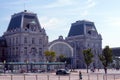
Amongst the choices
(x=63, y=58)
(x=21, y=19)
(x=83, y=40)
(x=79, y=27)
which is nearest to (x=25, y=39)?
(x=21, y=19)

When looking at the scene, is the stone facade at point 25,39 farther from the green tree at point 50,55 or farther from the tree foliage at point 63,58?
the tree foliage at point 63,58

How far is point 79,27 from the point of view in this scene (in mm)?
146500

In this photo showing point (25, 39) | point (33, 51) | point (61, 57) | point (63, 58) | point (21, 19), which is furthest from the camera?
point (63, 58)

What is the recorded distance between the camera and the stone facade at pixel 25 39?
117 meters

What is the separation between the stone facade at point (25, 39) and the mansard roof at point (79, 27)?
24.0m

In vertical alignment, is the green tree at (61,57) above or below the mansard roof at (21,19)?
below

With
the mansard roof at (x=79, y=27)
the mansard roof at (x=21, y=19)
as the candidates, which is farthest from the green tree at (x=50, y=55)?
the mansard roof at (x=79, y=27)

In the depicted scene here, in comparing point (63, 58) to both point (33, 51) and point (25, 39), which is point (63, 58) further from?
point (25, 39)

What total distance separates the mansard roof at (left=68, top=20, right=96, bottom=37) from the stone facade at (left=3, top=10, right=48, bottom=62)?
78.8 ft

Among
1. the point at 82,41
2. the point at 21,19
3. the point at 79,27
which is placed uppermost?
the point at 21,19

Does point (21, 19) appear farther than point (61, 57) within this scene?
No

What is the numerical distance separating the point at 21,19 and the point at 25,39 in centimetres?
771

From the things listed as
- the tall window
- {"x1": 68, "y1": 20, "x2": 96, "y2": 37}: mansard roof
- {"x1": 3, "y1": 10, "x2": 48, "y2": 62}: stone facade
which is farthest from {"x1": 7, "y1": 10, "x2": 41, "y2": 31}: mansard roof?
{"x1": 68, "y1": 20, "x2": 96, "y2": 37}: mansard roof

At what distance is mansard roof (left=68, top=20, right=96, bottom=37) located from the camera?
5640 inches
